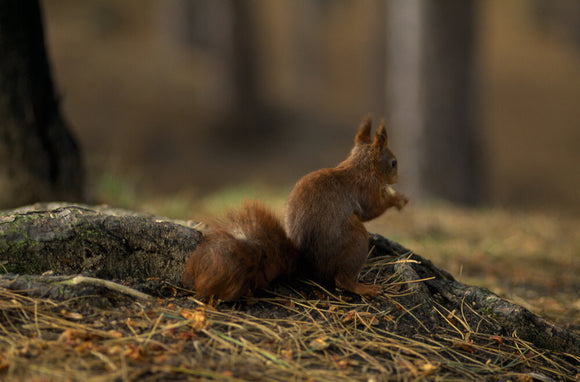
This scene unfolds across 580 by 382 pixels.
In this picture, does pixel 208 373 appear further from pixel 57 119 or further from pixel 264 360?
pixel 57 119

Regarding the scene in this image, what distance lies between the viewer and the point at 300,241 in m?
2.23

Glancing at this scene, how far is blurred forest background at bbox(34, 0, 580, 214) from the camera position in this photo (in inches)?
410

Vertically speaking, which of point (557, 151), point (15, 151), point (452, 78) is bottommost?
point (557, 151)

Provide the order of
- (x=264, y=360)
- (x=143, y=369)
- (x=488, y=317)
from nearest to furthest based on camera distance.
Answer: (x=143, y=369), (x=264, y=360), (x=488, y=317)

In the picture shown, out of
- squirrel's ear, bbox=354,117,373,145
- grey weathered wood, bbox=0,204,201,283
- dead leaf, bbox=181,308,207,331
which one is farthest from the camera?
squirrel's ear, bbox=354,117,373,145

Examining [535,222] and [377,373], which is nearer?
[377,373]

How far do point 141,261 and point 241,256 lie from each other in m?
0.52

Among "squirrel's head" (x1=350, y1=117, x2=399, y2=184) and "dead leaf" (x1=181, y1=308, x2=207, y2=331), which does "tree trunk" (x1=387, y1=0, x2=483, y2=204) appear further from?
"dead leaf" (x1=181, y1=308, x2=207, y2=331)

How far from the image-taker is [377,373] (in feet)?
5.67

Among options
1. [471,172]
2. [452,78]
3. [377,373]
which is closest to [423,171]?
[471,172]

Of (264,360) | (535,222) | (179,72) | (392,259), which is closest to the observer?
(264,360)

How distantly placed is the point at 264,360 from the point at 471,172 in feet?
20.1

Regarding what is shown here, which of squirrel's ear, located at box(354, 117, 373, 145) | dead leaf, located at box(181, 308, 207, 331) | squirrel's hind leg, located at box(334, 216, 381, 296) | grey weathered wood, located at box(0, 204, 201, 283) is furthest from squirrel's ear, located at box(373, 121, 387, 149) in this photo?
dead leaf, located at box(181, 308, 207, 331)

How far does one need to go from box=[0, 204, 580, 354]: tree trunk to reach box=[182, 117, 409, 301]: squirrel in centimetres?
17
